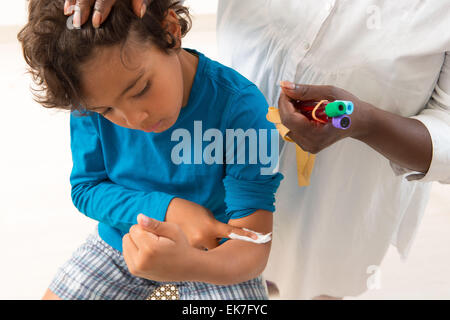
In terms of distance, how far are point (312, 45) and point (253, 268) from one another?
39 cm

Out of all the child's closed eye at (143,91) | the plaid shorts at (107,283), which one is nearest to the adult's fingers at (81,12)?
the child's closed eye at (143,91)

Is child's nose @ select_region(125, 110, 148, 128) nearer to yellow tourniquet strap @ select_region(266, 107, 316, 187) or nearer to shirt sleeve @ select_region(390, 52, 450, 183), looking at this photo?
yellow tourniquet strap @ select_region(266, 107, 316, 187)

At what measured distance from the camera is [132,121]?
69 centimetres

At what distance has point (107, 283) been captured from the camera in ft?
2.96

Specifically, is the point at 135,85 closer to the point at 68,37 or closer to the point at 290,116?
the point at 68,37

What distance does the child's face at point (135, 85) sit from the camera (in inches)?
25.1

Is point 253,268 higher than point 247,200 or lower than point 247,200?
lower

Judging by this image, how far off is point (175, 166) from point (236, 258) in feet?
0.66

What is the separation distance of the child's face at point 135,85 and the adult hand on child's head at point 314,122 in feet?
0.56

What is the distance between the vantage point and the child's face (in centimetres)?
64

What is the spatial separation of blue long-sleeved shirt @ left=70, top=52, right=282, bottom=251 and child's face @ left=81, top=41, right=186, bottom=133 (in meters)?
0.07
